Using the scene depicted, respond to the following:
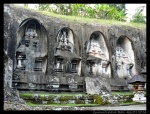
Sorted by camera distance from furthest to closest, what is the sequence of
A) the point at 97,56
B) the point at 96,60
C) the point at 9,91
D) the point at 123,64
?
the point at 123,64, the point at 97,56, the point at 96,60, the point at 9,91

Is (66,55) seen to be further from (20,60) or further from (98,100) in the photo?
(98,100)

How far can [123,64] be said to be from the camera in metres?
23.5

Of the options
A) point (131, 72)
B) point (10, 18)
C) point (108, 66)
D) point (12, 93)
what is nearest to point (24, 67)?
point (10, 18)

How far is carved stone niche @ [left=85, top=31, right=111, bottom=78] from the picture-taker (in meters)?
21.4

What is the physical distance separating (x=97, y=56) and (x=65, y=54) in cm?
377

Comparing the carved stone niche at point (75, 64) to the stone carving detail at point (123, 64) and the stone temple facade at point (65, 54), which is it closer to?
the stone temple facade at point (65, 54)

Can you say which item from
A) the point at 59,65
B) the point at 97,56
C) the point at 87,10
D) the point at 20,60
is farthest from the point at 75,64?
the point at 87,10

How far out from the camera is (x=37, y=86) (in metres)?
17.4

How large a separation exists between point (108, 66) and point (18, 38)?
9319 millimetres

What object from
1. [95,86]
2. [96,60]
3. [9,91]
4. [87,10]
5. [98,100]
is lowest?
[98,100]

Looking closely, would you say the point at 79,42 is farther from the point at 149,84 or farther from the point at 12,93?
the point at 149,84

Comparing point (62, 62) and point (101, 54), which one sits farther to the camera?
point (101, 54)

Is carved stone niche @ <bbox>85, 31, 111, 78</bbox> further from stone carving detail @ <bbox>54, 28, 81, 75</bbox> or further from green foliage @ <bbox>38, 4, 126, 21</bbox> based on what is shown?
green foliage @ <bbox>38, 4, 126, 21</bbox>

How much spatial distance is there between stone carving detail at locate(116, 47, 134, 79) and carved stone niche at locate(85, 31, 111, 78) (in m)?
1.85
